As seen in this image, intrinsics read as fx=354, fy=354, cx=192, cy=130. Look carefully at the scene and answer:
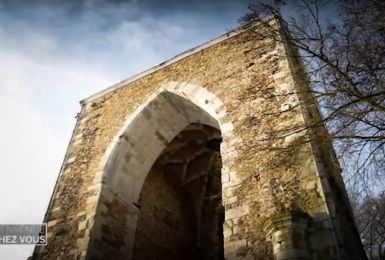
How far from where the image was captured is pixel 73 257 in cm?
575

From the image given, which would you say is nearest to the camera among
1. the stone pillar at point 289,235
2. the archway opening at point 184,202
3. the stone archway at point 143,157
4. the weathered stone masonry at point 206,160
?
the stone pillar at point 289,235

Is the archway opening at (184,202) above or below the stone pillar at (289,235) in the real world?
above

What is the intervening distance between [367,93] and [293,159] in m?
1.29

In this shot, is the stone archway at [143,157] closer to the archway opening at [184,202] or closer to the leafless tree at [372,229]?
the archway opening at [184,202]

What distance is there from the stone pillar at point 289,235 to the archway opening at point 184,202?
3.99m

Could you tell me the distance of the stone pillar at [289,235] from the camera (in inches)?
149

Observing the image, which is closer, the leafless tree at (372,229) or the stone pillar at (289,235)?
the stone pillar at (289,235)

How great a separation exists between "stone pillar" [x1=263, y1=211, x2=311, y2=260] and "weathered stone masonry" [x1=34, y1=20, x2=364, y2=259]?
11mm

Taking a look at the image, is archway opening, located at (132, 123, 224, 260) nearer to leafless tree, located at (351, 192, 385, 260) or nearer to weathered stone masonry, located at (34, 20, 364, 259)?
weathered stone masonry, located at (34, 20, 364, 259)

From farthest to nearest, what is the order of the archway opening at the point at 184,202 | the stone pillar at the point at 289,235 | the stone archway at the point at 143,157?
the archway opening at the point at 184,202 → the stone archway at the point at 143,157 → the stone pillar at the point at 289,235

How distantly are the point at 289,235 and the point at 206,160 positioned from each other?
6.69m

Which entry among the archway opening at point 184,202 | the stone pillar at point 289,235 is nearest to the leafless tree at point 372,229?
the archway opening at point 184,202

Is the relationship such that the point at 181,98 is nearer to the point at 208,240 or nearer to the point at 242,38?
the point at 242,38

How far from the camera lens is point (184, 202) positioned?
10008mm
